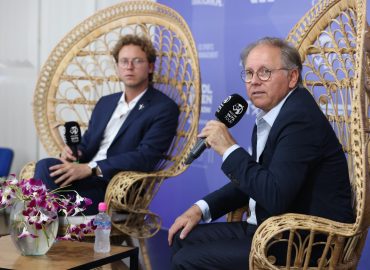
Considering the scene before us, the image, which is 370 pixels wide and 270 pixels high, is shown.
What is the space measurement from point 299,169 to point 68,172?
4.90 feet

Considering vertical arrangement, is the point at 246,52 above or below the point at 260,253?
above

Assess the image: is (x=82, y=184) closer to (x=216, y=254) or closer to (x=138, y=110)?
(x=138, y=110)

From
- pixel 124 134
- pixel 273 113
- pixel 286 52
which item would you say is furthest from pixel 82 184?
pixel 286 52

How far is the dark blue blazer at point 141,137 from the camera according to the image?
3.38 m

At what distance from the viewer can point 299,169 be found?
2.18 metres

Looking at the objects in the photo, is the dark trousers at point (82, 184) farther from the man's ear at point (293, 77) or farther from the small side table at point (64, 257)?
the man's ear at point (293, 77)

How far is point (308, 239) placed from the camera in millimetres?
2209

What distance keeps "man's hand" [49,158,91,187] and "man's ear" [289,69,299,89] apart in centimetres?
135

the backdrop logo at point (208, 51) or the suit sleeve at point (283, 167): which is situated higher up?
the backdrop logo at point (208, 51)

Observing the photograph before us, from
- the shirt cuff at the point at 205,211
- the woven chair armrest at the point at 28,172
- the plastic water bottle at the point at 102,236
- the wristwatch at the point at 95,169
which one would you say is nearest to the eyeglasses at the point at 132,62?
the wristwatch at the point at 95,169

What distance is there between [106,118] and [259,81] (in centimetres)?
154

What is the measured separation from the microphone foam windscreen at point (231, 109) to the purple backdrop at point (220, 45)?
5.87 ft

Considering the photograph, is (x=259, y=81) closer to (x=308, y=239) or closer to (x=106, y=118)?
(x=308, y=239)

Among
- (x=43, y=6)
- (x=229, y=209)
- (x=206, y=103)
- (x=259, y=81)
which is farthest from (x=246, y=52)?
(x=43, y=6)
